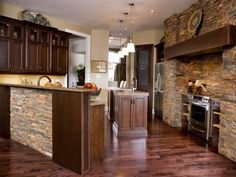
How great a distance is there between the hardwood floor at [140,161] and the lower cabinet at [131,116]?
1.13ft

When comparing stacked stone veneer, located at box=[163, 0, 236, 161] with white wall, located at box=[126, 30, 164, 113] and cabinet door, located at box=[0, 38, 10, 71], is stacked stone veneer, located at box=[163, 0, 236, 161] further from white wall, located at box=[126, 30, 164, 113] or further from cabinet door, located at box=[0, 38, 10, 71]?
cabinet door, located at box=[0, 38, 10, 71]

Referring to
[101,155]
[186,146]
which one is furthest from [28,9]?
[186,146]

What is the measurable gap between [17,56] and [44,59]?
0.80 meters

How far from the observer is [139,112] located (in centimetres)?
507

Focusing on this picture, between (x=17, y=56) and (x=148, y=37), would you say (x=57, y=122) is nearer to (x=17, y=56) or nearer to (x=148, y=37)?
(x=17, y=56)

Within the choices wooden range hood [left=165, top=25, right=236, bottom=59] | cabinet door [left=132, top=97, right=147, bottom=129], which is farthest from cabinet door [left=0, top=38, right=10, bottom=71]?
wooden range hood [left=165, top=25, right=236, bottom=59]

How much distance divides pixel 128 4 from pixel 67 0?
1410 millimetres

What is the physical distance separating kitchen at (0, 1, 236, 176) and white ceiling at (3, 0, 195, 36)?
36cm

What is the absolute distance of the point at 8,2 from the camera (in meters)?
5.26

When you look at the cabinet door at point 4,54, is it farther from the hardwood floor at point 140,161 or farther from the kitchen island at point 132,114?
the kitchen island at point 132,114

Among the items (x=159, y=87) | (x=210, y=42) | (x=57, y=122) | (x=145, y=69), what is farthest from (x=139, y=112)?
(x=145, y=69)

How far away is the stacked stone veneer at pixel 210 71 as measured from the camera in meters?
3.67

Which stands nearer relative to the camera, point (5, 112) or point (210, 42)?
point (210, 42)

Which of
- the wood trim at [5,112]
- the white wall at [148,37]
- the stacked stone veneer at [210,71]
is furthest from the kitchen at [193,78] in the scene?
the white wall at [148,37]
